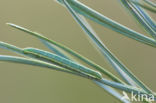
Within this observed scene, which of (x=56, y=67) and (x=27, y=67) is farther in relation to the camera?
(x=27, y=67)

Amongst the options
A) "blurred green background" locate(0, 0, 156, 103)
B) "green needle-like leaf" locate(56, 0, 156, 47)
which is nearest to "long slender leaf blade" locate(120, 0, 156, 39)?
"green needle-like leaf" locate(56, 0, 156, 47)

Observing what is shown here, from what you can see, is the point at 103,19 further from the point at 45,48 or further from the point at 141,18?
the point at 45,48

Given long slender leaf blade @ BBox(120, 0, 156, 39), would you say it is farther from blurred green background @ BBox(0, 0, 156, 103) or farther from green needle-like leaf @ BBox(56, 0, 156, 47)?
blurred green background @ BBox(0, 0, 156, 103)

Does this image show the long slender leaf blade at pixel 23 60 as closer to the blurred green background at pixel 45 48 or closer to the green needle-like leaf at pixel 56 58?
the green needle-like leaf at pixel 56 58

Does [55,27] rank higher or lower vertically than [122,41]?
higher

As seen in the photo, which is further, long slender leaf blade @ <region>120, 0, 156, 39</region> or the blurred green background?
the blurred green background

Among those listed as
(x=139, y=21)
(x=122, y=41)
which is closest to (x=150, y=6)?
(x=139, y=21)

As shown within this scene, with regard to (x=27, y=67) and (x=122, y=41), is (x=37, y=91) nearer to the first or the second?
(x=27, y=67)

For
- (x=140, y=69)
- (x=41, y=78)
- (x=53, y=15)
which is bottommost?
(x=140, y=69)
